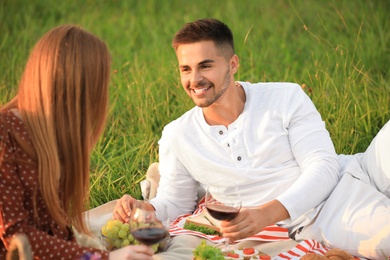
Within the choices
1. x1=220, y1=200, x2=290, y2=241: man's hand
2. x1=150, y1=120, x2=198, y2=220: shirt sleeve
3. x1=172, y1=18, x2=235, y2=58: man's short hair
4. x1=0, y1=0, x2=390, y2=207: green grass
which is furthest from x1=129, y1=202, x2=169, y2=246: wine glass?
x1=0, y1=0, x2=390, y2=207: green grass

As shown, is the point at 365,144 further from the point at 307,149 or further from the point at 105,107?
the point at 105,107

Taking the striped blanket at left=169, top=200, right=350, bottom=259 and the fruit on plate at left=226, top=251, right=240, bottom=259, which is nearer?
the fruit on plate at left=226, top=251, right=240, bottom=259

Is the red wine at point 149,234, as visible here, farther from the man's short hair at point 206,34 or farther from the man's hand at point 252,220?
the man's short hair at point 206,34

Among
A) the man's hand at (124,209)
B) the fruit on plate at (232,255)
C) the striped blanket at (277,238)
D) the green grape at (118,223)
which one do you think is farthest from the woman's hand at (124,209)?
the fruit on plate at (232,255)

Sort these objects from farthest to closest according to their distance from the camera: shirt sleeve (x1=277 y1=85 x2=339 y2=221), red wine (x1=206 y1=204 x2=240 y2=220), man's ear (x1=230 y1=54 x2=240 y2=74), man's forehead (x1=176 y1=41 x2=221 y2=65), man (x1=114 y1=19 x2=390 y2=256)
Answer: man's ear (x1=230 y1=54 x2=240 y2=74) < man's forehead (x1=176 y1=41 x2=221 y2=65) < man (x1=114 y1=19 x2=390 y2=256) < shirt sleeve (x1=277 y1=85 x2=339 y2=221) < red wine (x1=206 y1=204 x2=240 y2=220)

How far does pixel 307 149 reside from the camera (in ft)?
13.9

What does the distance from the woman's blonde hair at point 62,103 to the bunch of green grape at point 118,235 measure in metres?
0.84

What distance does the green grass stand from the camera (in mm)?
5582

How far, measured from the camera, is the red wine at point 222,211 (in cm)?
339

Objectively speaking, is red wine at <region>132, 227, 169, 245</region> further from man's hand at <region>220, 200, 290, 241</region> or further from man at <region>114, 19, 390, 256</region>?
man at <region>114, 19, 390, 256</region>

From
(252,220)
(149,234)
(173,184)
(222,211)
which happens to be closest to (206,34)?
(173,184)

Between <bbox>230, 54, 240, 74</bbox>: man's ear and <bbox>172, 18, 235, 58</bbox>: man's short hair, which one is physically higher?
<bbox>172, 18, 235, 58</bbox>: man's short hair

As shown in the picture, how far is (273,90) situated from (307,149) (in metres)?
0.47

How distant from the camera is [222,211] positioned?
340 cm
